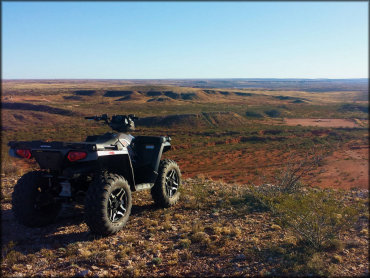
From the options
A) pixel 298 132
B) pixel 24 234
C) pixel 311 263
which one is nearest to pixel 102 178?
pixel 24 234

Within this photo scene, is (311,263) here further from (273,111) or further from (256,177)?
(273,111)

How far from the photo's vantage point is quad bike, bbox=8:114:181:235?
14.0ft

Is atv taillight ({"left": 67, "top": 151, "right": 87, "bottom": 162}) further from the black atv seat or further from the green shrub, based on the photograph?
the green shrub

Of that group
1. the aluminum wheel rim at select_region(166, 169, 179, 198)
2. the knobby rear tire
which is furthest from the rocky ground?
the aluminum wheel rim at select_region(166, 169, 179, 198)

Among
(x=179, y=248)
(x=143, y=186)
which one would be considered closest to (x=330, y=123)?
(x=143, y=186)

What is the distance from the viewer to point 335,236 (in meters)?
4.55

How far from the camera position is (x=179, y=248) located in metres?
4.45

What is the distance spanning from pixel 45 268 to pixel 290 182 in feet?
20.8

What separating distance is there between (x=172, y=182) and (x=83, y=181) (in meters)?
2.12

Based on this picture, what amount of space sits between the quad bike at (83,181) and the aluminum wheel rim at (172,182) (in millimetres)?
509

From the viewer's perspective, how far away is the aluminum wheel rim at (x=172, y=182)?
247 inches

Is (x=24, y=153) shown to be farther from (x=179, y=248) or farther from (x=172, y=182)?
(x=172, y=182)

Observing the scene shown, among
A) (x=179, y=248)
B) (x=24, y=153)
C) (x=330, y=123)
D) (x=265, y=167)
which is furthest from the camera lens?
(x=330, y=123)

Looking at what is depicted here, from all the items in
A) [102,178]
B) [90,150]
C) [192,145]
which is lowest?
[192,145]
